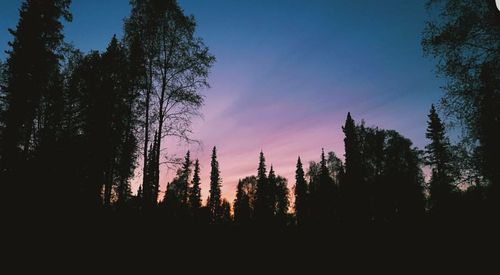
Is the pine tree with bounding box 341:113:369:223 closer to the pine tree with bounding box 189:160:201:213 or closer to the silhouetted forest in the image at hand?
the silhouetted forest

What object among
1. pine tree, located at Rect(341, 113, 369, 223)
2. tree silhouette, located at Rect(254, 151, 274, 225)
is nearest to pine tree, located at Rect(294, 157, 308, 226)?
tree silhouette, located at Rect(254, 151, 274, 225)

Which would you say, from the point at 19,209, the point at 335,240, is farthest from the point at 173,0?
the point at 335,240

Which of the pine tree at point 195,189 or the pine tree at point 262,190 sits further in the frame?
the pine tree at point 195,189

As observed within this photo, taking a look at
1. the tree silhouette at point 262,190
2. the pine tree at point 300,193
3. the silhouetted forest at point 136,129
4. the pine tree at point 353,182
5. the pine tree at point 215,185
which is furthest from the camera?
the pine tree at point 215,185

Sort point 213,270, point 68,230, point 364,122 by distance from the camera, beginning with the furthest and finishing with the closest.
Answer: point 364,122, point 68,230, point 213,270

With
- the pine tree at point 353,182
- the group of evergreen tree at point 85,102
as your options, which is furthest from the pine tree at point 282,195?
the group of evergreen tree at point 85,102

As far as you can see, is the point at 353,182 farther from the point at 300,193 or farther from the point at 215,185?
the point at 215,185

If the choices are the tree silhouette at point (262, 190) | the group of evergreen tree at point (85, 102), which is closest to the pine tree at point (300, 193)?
the tree silhouette at point (262, 190)

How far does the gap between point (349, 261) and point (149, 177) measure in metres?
11.6

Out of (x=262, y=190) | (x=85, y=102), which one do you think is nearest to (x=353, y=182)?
(x=262, y=190)

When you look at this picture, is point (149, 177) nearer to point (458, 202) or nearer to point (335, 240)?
point (335, 240)

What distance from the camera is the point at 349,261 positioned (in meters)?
8.41

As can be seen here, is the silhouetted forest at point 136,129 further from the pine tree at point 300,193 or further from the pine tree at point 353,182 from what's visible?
the pine tree at point 300,193

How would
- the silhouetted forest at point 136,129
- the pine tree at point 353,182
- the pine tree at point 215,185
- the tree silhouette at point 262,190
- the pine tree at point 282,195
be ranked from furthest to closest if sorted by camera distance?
the pine tree at point 282,195 → the pine tree at point 215,185 → the tree silhouette at point 262,190 → the pine tree at point 353,182 → the silhouetted forest at point 136,129
